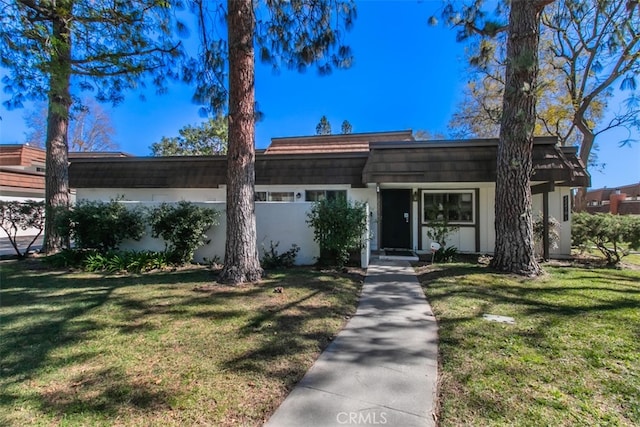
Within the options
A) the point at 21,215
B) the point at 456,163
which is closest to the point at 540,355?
the point at 456,163

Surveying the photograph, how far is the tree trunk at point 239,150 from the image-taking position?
19.8 ft

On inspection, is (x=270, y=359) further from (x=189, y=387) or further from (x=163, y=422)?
(x=163, y=422)

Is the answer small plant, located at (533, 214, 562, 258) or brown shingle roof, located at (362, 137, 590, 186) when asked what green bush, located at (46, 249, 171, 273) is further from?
small plant, located at (533, 214, 562, 258)

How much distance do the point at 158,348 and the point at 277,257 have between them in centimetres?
500

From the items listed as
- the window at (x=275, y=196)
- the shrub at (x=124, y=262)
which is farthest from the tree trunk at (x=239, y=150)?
the window at (x=275, y=196)

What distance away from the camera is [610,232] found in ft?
27.7

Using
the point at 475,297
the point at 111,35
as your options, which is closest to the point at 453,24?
the point at 475,297

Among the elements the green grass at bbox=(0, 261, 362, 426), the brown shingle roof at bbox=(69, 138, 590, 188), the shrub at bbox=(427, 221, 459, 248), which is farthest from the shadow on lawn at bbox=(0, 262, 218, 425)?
the shrub at bbox=(427, 221, 459, 248)

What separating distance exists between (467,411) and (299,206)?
6.66 m

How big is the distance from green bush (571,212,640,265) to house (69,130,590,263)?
28.7 inches

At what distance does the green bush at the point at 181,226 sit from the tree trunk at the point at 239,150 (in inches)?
101

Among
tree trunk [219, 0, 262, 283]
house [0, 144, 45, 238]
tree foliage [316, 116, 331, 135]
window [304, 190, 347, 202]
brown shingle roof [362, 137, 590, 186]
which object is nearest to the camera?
tree trunk [219, 0, 262, 283]

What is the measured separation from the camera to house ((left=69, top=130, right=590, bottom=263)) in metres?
8.72

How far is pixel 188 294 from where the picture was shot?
543cm
